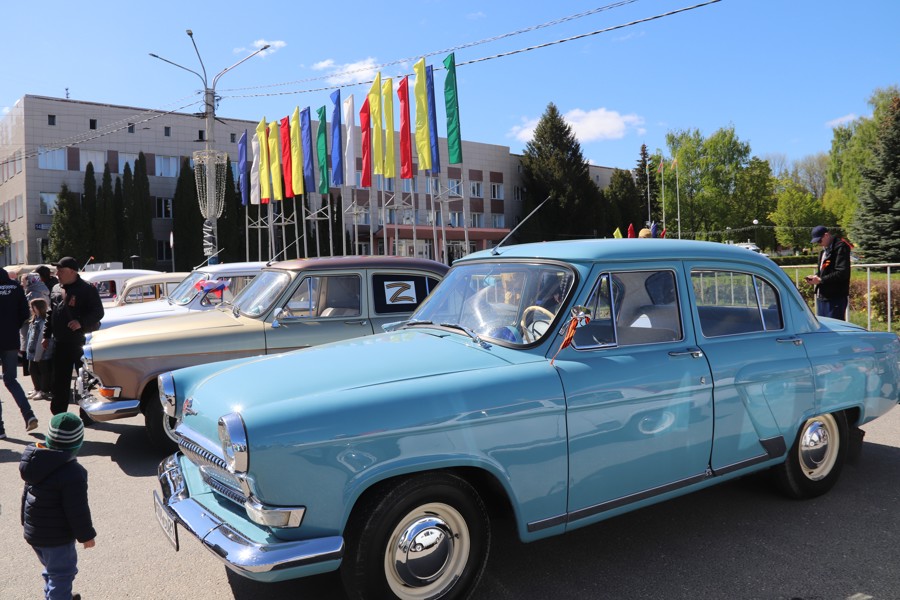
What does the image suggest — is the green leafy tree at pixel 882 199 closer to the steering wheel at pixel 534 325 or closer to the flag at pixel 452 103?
the flag at pixel 452 103

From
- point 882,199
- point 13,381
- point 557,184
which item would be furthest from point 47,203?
point 882,199

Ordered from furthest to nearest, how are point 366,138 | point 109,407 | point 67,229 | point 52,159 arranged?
point 52,159
point 67,229
point 366,138
point 109,407

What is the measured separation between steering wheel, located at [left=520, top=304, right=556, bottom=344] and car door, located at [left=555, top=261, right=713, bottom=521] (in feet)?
0.55

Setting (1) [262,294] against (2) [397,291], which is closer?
(1) [262,294]

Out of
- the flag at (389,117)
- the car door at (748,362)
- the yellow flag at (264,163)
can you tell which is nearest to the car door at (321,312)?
the car door at (748,362)

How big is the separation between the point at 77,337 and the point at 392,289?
336 centimetres

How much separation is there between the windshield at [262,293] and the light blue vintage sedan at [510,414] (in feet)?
7.91

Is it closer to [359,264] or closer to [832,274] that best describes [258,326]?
[359,264]

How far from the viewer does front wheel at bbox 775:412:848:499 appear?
4277 millimetres

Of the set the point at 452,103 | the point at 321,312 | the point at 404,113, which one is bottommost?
the point at 321,312

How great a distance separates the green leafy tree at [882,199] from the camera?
96.7 ft

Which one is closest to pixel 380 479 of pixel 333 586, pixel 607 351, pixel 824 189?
pixel 333 586

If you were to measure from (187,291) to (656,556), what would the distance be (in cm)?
790

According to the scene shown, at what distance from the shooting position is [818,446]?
173 inches
